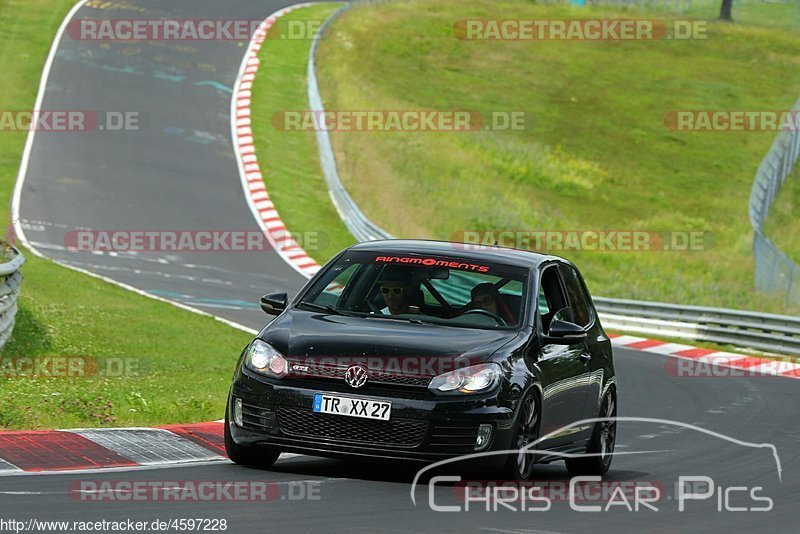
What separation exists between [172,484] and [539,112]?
47683mm

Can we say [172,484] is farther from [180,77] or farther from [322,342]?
[180,77]

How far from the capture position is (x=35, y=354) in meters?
15.6

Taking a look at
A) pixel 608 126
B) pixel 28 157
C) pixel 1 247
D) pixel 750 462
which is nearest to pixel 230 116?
pixel 28 157

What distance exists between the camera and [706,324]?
88.6 ft

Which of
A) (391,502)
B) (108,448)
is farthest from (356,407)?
(108,448)

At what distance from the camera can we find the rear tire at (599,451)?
35.8ft

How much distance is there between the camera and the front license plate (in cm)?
900

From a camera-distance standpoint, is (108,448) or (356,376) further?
(108,448)

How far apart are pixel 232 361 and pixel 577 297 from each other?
7.83m

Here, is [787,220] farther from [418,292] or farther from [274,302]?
[274,302]

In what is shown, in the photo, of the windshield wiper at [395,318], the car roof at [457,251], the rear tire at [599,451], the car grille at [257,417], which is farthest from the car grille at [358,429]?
the rear tire at [599,451]

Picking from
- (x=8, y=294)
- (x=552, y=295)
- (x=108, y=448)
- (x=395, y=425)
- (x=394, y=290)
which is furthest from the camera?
(x=8, y=294)

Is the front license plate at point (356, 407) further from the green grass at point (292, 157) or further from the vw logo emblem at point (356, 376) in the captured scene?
the green grass at point (292, 157)

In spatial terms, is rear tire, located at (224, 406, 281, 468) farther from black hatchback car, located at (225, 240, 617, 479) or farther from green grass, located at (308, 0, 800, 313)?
green grass, located at (308, 0, 800, 313)
